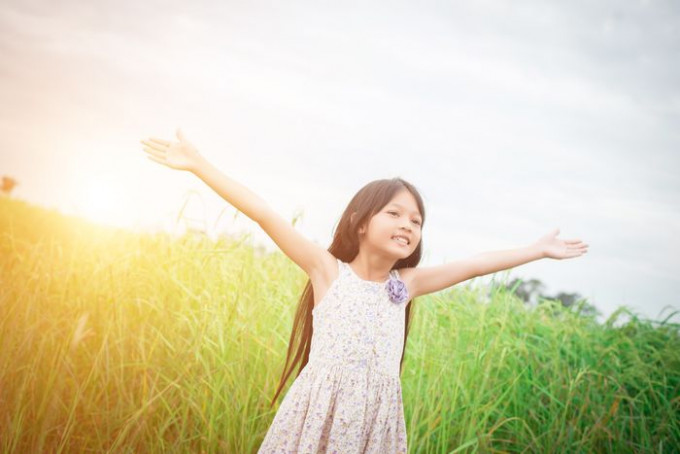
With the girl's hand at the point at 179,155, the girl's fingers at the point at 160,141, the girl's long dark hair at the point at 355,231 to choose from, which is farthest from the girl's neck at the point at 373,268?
the girl's fingers at the point at 160,141

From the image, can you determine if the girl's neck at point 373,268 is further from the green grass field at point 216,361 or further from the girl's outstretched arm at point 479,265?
the green grass field at point 216,361

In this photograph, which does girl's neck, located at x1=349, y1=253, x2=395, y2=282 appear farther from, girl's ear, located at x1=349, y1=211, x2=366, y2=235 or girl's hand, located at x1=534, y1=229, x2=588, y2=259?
girl's hand, located at x1=534, y1=229, x2=588, y2=259

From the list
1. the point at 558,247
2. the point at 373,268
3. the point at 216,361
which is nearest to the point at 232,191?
the point at 373,268

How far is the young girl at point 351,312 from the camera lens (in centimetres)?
244

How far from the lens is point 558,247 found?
3150 millimetres

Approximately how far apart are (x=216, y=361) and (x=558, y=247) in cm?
203

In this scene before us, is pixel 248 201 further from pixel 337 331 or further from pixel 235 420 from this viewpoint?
pixel 235 420

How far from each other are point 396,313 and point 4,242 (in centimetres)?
378

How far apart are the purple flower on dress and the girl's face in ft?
0.40

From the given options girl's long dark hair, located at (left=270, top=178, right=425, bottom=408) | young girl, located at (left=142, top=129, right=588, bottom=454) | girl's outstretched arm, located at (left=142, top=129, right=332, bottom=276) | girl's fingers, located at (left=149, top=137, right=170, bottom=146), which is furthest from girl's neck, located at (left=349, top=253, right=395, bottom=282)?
girl's fingers, located at (left=149, top=137, right=170, bottom=146)

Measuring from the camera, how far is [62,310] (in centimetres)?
411

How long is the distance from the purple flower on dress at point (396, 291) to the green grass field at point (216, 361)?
85cm

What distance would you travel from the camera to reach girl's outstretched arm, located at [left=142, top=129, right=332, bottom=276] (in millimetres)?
2504

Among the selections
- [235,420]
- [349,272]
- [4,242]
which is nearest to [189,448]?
[235,420]
